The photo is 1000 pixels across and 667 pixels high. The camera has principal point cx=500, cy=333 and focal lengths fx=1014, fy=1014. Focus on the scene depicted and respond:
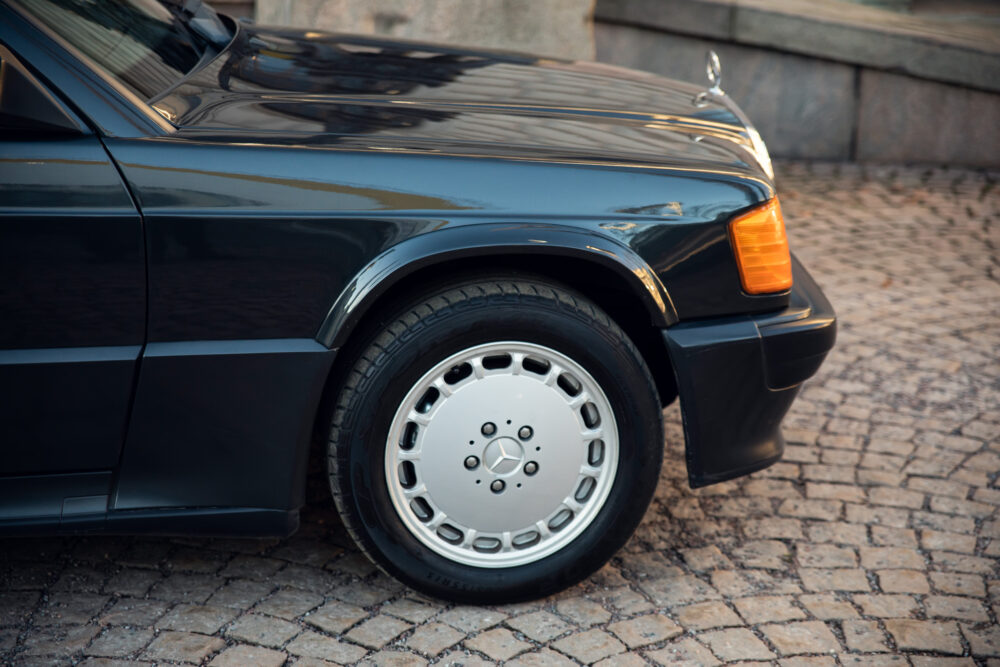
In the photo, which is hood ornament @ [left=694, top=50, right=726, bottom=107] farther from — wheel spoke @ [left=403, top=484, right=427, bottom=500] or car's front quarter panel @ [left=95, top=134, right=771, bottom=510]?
wheel spoke @ [left=403, top=484, right=427, bottom=500]

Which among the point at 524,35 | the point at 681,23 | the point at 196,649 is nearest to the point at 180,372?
the point at 196,649

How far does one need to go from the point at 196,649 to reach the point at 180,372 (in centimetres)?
72

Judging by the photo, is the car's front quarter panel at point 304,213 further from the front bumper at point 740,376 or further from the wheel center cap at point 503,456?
the wheel center cap at point 503,456

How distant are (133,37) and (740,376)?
72.9 inches

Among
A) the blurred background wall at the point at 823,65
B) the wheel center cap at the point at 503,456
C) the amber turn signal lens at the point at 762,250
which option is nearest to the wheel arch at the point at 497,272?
the amber turn signal lens at the point at 762,250

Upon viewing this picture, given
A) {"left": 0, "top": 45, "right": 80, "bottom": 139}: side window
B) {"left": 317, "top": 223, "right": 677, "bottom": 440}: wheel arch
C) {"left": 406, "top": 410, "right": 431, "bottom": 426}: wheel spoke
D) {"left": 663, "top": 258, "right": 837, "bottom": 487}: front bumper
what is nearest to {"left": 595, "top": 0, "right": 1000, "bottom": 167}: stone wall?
{"left": 663, "top": 258, "right": 837, "bottom": 487}: front bumper

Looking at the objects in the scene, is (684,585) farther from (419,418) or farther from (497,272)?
(497,272)

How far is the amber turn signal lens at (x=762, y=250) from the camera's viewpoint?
2.63m

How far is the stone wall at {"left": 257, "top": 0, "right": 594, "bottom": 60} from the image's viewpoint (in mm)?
6055

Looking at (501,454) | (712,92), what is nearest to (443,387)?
(501,454)

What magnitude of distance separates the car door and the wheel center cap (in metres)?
0.90

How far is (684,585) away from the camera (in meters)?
2.89

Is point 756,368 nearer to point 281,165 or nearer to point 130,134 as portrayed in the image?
point 281,165

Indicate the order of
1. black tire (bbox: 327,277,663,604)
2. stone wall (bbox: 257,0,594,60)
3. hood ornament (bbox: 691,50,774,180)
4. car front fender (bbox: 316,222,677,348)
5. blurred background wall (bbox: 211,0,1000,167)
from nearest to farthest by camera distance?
car front fender (bbox: 316,222,677,348) → black tire (bbox: 327,277,663,604) → hood ornament (bbox: 691,50,774,180) → stone wall (bbox: 257,0,594,60) → blurred background wall (bbox: 211,0,1000,167)
